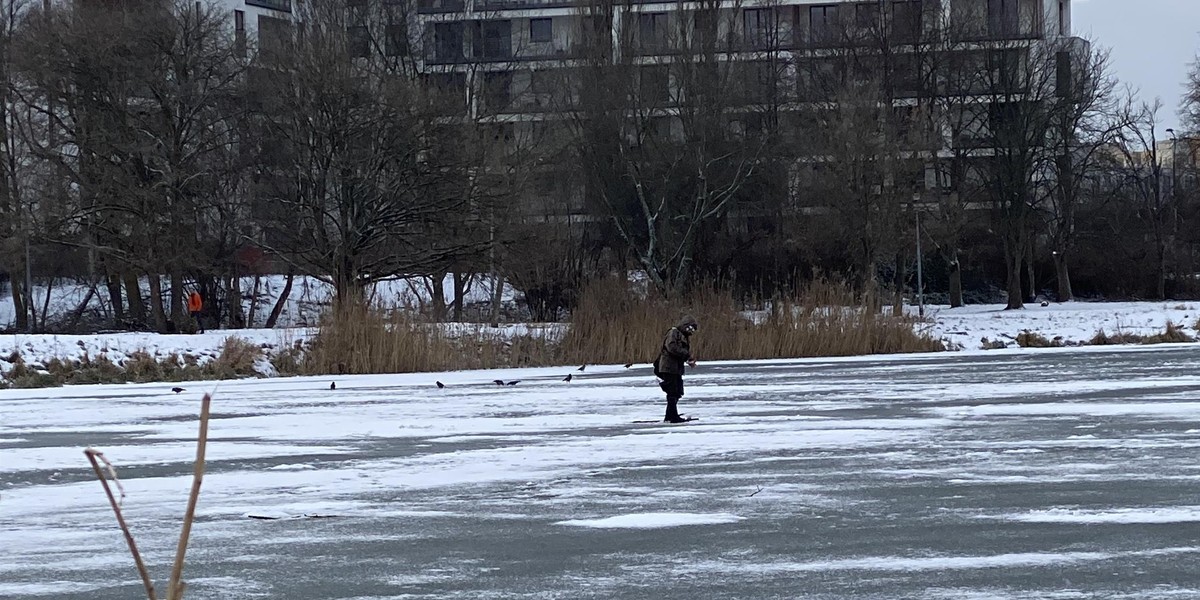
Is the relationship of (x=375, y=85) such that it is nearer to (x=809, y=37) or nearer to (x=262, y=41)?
(x=262, y=41)

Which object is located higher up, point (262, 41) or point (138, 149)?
point (262, 41)

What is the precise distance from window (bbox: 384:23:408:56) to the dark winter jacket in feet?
126

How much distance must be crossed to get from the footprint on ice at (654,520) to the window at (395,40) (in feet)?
150

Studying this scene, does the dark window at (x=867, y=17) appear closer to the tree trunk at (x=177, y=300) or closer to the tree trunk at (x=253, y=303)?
the tree trunk at (x=253, y=303)

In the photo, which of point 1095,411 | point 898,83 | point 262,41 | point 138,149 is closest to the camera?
point 1095,411

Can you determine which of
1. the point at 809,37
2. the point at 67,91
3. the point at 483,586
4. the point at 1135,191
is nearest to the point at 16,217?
the point at 67,91

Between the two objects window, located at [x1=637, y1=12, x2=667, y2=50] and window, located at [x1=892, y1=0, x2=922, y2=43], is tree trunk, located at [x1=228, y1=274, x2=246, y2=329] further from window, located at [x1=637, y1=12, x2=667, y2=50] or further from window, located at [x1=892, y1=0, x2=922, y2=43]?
window, located at [x1=892, y1=0, x2=922, y2=43]

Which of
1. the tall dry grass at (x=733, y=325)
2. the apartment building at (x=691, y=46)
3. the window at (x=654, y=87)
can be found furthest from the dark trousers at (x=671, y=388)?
the window at (x=654, y=87)

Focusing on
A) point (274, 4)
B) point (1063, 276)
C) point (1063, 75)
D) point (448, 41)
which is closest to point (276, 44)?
point (448, 41)

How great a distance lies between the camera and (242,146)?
143ft

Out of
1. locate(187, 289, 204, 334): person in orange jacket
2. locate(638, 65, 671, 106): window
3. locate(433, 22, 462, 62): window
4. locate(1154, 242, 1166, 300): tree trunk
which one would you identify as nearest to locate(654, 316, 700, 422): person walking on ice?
locate(187, 289, 204, 334): person in orange jacket

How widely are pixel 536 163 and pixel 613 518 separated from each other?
1486 inches

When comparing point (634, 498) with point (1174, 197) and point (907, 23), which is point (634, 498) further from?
point (1174, 197)

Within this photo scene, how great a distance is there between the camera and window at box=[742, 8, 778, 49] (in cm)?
5975
